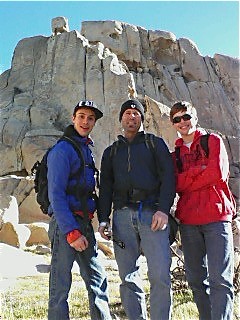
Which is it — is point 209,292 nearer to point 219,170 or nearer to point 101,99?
point 219,170

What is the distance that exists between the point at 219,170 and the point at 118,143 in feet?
4.24

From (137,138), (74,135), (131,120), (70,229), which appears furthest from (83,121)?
(70,229)

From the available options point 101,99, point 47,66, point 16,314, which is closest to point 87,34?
point 47,66

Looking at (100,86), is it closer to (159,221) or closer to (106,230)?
(106,230)

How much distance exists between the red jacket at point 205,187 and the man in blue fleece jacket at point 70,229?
114 centimetres

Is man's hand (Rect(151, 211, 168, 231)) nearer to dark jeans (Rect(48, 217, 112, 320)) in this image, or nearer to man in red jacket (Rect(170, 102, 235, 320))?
man in red jacket (Rect(170, 102, 235, 320))

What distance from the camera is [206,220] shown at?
4684mm

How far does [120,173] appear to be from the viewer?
4.93 metres

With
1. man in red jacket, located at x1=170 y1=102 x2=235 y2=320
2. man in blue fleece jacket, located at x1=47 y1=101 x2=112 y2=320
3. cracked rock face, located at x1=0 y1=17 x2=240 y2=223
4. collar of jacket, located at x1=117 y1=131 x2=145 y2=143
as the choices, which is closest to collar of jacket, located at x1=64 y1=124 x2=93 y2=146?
man in blue fleece jacket, located at x1=47 y1=101 x2=112 y2=320

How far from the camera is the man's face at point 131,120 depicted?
5086 mm

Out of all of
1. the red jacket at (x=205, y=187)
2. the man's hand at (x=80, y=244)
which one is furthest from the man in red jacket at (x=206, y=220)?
the man's hand at (x=80, y=244)

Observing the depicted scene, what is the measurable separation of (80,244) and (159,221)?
36.7 inches

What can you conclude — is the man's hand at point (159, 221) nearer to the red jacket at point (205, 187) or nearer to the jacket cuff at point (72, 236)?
the red jacket at point (205, 187)

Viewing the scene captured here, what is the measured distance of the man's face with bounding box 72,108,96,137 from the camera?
16.7 ft
